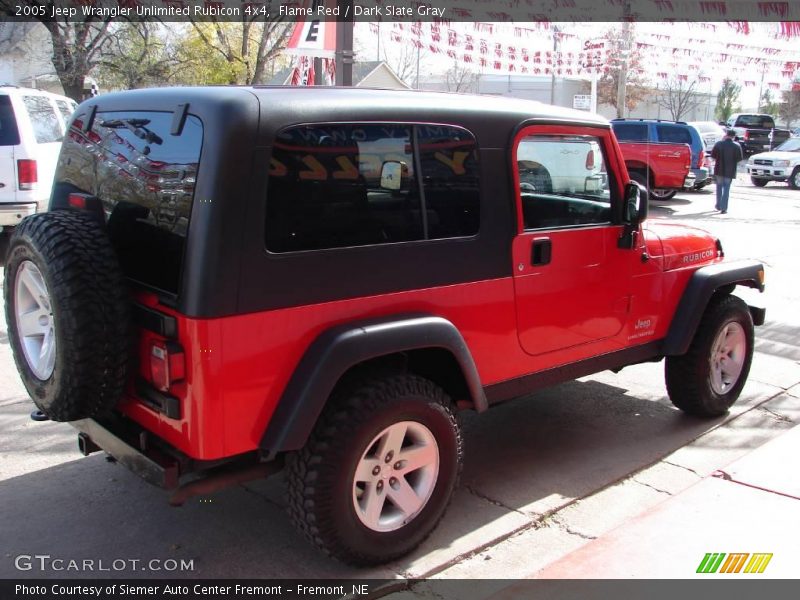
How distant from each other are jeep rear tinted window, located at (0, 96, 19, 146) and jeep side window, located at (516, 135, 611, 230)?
25.5ft

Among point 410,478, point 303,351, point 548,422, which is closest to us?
point 303,351

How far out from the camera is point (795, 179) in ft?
81.9

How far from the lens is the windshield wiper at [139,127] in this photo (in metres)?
3.01

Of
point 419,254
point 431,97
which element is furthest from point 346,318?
point 431,97

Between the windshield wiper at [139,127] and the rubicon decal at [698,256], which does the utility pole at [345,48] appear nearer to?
the rubicon decal at [698,256]

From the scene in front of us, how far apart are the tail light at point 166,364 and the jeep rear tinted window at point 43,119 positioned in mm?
7986

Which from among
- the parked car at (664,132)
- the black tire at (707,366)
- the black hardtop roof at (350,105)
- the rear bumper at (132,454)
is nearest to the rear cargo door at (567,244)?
the black hardtop roof at (350,105)

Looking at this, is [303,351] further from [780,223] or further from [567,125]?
[780,223]

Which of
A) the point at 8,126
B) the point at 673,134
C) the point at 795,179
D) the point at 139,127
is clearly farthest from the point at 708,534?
the point at 795,179

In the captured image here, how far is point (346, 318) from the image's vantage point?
3.00m

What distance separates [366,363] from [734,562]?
187cm

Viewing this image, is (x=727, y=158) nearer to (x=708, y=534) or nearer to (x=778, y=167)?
(x=778, y=167)

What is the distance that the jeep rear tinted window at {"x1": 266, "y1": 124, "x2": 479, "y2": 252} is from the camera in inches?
112

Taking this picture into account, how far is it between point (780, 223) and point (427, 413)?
586 inches
